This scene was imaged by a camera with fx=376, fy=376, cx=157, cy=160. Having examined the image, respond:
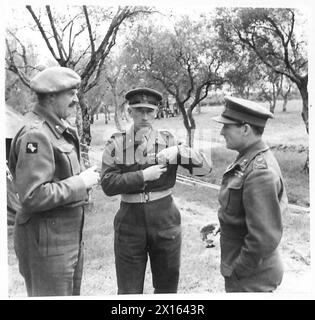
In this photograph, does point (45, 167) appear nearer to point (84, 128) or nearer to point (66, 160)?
point (66, 160)

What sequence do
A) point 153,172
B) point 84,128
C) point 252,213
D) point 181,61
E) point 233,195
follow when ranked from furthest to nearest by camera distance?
point 181,61 → point 84,128 → point 153,172 → point 233,195 → point 252,213

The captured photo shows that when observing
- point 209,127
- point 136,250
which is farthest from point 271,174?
point 136,250

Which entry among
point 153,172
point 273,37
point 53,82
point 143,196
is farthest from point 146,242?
point 273,37

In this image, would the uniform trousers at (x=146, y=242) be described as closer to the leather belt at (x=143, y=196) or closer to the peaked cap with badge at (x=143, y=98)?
the leather belt at (x=143, y=196)

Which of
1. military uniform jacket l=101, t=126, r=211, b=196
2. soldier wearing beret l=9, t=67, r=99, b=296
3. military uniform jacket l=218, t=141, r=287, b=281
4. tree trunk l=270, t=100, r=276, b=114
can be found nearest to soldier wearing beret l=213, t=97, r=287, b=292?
military uniform jacket l=218, t=141, r=287, b=281

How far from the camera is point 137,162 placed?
6.72ft

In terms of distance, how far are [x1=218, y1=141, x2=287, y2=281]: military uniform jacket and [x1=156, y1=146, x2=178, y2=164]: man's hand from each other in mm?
334

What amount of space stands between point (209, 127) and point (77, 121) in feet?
2.55

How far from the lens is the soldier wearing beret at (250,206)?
1.57m

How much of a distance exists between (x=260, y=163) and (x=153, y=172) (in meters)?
0.59

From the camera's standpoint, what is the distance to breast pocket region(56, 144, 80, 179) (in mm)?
1695

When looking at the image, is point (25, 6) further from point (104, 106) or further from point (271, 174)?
point (271, 174)

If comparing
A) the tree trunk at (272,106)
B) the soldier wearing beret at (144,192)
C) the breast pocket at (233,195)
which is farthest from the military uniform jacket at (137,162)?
the tree trunk at (272,106)

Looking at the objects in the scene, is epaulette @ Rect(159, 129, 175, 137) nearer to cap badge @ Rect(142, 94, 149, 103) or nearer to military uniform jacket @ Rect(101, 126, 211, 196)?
military uniform jacket @ Rect(101, 126, 211, 196)
